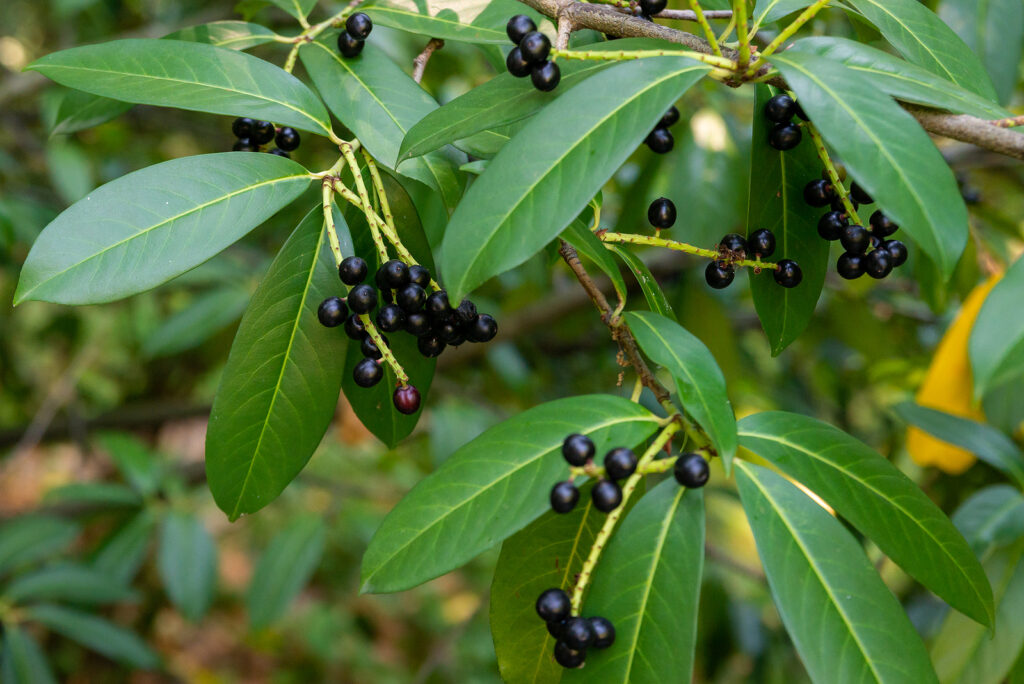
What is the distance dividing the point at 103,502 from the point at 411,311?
1936 millimetres

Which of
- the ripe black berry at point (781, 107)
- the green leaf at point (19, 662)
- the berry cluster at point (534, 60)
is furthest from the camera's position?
the green leaf at point (19, 662)

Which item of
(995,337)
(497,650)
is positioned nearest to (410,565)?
(497,650)

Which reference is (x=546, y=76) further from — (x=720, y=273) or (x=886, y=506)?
(x=886, y=506)

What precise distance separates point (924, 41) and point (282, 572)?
2049 millimetres

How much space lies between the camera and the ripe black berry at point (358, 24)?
94 centimetres

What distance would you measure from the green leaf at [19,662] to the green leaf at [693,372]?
5.96ft

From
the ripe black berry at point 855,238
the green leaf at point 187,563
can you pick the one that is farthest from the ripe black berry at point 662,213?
the green leaf at point 187,563

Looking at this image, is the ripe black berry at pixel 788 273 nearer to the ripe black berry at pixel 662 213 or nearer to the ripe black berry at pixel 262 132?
the ripe black berry at pixel 662 213

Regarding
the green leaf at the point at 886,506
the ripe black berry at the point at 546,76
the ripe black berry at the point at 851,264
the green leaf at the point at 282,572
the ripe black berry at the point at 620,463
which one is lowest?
the green leaf at the point at 282,572

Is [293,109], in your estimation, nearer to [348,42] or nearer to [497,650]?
[348,42]

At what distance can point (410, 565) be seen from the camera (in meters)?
0.71

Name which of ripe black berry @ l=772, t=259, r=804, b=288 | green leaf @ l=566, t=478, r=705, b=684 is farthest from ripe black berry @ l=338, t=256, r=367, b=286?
ripe black berry @ l=772, t=259, r=804, b=288

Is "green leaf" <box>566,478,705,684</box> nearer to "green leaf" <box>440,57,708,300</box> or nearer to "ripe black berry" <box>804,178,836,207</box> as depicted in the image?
"green leaf" <box>440,57,708,300</box>

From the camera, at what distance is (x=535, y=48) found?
753 millimetres
